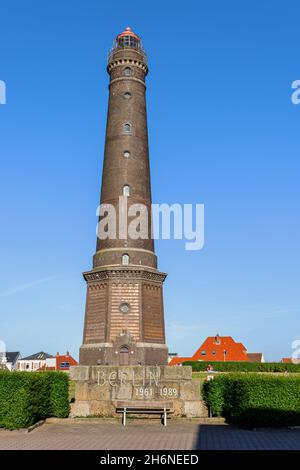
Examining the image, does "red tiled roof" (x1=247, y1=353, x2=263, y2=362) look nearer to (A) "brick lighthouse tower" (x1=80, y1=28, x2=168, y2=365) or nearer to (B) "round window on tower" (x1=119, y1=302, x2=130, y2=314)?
(A) "brick lighthouse tower" (x1=80, y1=28, x2=168, y2=365)

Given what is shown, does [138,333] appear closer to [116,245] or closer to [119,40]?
[116,245]

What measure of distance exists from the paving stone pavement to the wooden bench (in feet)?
2.22

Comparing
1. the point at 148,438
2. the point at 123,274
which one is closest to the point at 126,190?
the point at 123,274

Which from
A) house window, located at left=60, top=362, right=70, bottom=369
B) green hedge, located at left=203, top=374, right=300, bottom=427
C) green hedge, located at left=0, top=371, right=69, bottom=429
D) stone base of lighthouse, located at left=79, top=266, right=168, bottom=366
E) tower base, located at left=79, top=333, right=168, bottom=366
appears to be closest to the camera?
green hedge, located at left=0, top=371, right=69, bottom=429

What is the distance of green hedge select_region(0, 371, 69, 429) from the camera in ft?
53.4

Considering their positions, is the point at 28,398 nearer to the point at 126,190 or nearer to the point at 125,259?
the point at 125,259

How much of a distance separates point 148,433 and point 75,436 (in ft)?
7.61

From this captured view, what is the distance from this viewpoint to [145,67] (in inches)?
1565

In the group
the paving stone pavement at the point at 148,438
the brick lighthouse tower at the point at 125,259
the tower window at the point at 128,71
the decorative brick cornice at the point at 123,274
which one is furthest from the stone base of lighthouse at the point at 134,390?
the tower window at the point at 128,71

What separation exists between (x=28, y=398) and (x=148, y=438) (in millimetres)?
4852

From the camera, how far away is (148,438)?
1424 centimetres

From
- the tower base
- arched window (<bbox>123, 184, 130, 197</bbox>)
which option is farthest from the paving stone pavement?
arched window (<bbox>123, 184, 130, 197</bbox>)

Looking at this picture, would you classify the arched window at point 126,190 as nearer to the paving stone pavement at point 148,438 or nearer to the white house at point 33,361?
the paving stone pavement at point 148,438

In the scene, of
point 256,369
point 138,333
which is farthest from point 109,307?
point 256,369
